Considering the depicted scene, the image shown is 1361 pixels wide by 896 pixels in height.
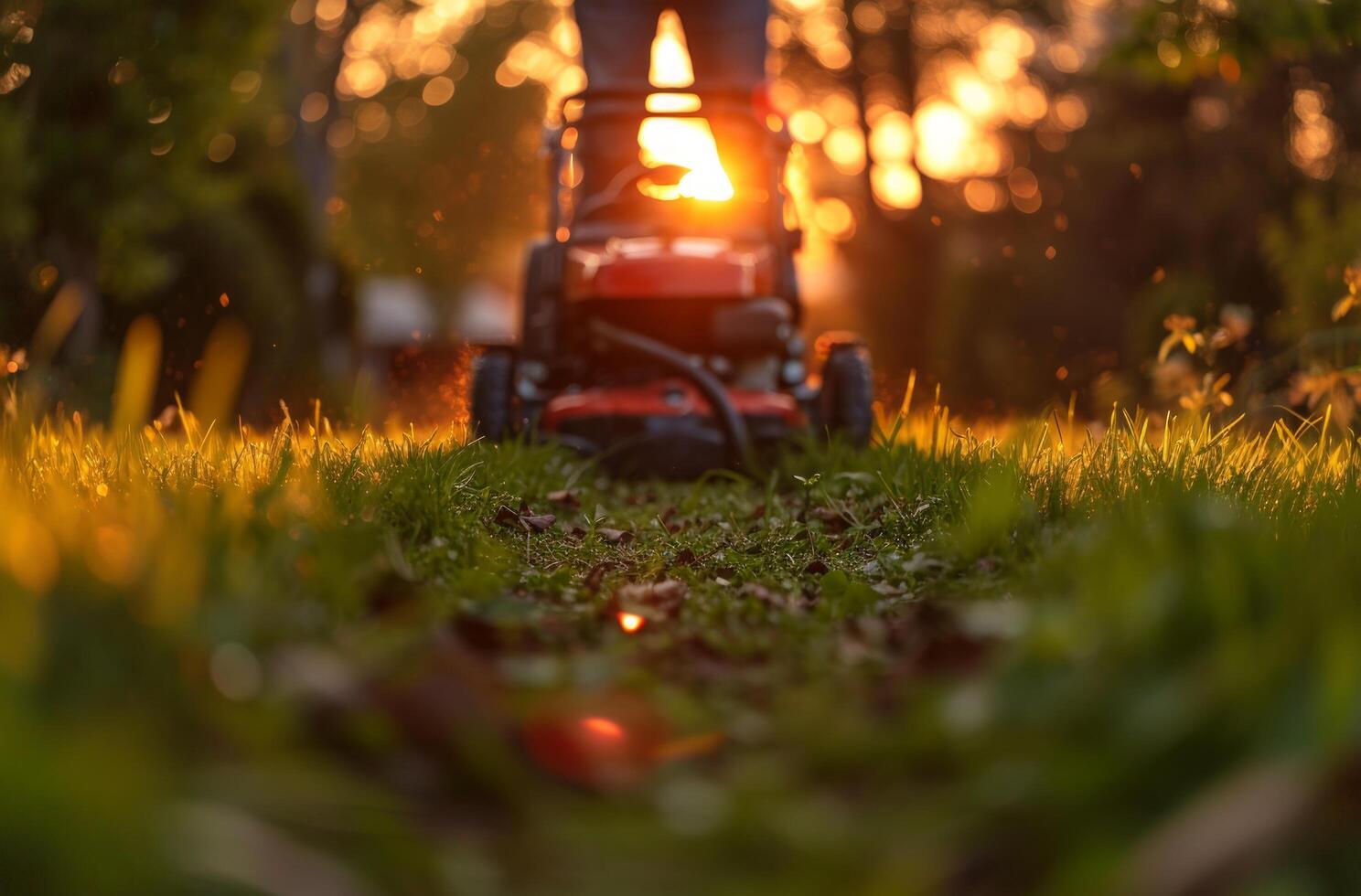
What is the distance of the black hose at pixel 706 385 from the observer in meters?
5.42

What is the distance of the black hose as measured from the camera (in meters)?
5.42

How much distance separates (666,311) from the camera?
20.3ft

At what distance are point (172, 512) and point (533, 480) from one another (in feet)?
7.07

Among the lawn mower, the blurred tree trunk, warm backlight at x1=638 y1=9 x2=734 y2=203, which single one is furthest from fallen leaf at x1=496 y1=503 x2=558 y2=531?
the blurred tree trunk

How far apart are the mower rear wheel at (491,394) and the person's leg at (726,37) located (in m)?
2.38

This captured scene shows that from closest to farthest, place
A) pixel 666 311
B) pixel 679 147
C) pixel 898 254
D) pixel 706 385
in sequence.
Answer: pixel 706 385 < pixel 666 311 < pixel 679 147 < pixel 898 254

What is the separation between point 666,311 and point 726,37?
210cm

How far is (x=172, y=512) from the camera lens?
262cm

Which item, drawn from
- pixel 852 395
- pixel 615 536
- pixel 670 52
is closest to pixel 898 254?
pixel 670 52

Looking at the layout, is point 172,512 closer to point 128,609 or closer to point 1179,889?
point 128,609

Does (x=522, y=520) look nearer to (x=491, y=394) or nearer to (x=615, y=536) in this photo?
(x=615, y=536)

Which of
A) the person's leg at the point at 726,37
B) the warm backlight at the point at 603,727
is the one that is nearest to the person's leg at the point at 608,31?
the person's leg at the point at 726,37

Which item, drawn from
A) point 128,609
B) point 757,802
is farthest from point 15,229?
point 757,802

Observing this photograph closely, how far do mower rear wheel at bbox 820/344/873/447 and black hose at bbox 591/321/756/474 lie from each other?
0.48 m
